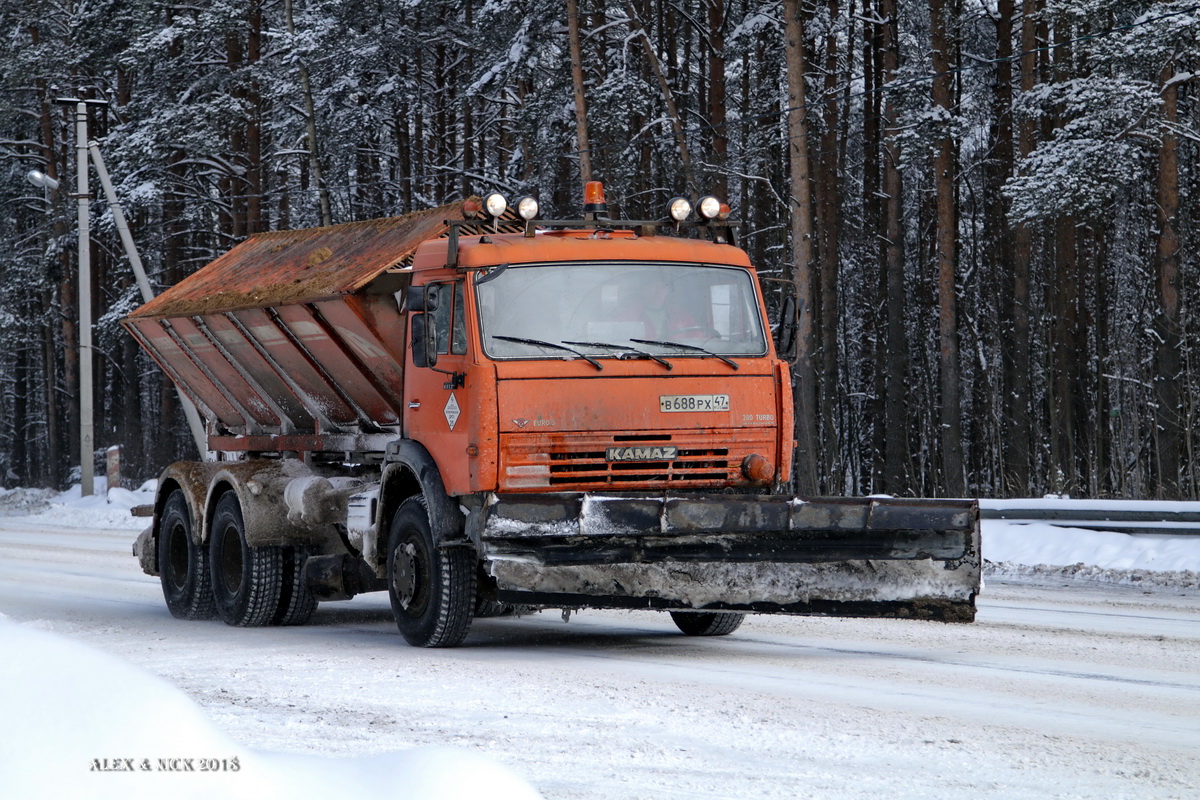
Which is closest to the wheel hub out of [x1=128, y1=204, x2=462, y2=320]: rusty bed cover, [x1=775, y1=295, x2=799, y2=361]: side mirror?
[x1=128, y1=204, x2=462, y2=320]: rusty bed cover

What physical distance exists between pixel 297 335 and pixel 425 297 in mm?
2170

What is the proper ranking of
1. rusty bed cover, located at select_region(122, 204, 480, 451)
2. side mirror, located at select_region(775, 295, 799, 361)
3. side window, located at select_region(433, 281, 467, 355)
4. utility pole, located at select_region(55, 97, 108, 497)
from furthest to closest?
1. utility pole, located at select_region(55, 97, 108, 497)
2. rusty bed cover, located at select_region(122, 204, 480, 451)
3. side mirror, located at select_region(775, 295, 799, 361)
4. side window, located at select_region(433, 281, 467, 355)

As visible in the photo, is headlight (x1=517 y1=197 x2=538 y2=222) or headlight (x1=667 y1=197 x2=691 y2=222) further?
headlight (x1=667 y1=197 x2=691 y2=222)

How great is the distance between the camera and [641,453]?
880 centimetres

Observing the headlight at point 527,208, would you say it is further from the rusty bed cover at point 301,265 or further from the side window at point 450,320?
the rusty bed cover at point 301,265

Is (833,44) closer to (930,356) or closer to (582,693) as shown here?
(930,356)

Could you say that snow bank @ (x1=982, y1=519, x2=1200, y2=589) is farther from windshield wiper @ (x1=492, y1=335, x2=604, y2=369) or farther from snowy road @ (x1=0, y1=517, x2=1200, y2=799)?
windshield wiper @ (x1=492, y1=335, x2=604, y2=369)

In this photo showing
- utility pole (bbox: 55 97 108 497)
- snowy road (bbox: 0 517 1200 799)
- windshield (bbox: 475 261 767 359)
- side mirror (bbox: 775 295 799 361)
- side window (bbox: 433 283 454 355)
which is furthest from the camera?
utility pole (bbox: 55 97 108 497)

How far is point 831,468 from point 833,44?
34.2 feet

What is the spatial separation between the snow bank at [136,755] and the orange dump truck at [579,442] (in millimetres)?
4153

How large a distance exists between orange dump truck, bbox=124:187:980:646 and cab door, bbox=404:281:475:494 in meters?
0.02

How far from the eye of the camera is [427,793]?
3994 millimetres

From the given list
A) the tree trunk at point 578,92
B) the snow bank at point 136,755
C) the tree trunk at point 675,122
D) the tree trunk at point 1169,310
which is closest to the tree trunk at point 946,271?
the tree trunk at point 1169,310

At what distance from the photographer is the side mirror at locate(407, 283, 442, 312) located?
9.03 m
